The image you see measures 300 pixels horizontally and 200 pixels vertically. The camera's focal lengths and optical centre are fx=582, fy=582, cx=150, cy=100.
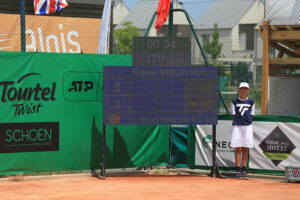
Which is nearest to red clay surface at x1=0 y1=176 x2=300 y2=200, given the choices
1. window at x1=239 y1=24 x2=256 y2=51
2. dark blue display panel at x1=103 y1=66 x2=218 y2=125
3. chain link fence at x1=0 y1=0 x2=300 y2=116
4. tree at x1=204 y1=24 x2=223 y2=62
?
dark blue display panel at x1=103 y1=66 x2=218 y2=125

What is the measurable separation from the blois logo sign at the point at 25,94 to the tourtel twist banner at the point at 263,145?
10.7ft

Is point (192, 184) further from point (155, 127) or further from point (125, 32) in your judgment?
point (125, 32)

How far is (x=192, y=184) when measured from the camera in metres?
10.5

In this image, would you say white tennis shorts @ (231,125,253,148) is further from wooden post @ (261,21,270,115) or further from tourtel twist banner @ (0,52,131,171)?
wooden post @ (261,21,270,115)

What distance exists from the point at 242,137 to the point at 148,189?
8.00 ft

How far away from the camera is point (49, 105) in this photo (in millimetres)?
11102

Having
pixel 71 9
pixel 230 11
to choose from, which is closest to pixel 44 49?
pixel 71 9

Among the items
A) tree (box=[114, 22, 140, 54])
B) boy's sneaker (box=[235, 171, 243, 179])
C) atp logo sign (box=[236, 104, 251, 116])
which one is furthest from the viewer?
tree (box=[114, 22, 140, 54])

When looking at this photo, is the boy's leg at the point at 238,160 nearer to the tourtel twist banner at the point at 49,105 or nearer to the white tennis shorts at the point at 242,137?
the white tennis shorts at the point at 242,137

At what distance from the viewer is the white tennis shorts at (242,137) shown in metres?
→ 11.2

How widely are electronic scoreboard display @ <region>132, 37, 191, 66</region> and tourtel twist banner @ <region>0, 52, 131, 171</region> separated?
89 centimetres

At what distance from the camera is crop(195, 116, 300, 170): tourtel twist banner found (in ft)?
37.1

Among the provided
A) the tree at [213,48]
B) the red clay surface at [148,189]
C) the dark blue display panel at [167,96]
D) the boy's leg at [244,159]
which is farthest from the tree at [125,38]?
the red clay surface at [148,189]

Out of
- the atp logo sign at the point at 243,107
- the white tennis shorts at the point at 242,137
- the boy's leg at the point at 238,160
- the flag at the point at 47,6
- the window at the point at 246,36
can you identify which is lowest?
the boy's leg at the point at 238,160
